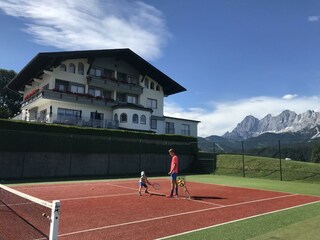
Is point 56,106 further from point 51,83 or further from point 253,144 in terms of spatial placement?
point 253,144

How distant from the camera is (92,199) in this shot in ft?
44.9

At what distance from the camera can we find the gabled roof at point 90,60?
40.5m

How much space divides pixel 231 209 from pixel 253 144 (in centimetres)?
1981

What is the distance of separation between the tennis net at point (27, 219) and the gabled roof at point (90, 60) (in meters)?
32.0

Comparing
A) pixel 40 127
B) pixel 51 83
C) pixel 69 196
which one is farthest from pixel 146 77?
pixel 69 196

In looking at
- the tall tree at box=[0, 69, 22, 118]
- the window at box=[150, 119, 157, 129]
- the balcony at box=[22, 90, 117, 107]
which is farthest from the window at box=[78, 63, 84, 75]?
the tall tree at box=[0, 69, 22, 118]

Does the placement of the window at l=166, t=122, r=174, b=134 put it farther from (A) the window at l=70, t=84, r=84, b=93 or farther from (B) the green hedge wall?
(B) the green hedge wall

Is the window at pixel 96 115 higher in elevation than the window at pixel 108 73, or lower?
lower

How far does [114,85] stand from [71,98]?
23.5 feet

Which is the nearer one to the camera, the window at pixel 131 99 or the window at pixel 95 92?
the window at pixel 95 92

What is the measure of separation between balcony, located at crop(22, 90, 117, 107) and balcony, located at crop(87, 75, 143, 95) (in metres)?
2.17

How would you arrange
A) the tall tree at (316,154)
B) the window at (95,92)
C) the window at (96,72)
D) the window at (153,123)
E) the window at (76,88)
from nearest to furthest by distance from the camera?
the tall tree at (316,154) < the window at (76,88) < the window at (95,92) < the window at (96,72) < the window at (153,123)

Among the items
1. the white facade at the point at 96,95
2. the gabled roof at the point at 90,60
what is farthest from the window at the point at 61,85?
the gabled roof at the point at 90,60

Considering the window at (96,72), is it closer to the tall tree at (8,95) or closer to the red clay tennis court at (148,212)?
the tall tree at (8,95)
